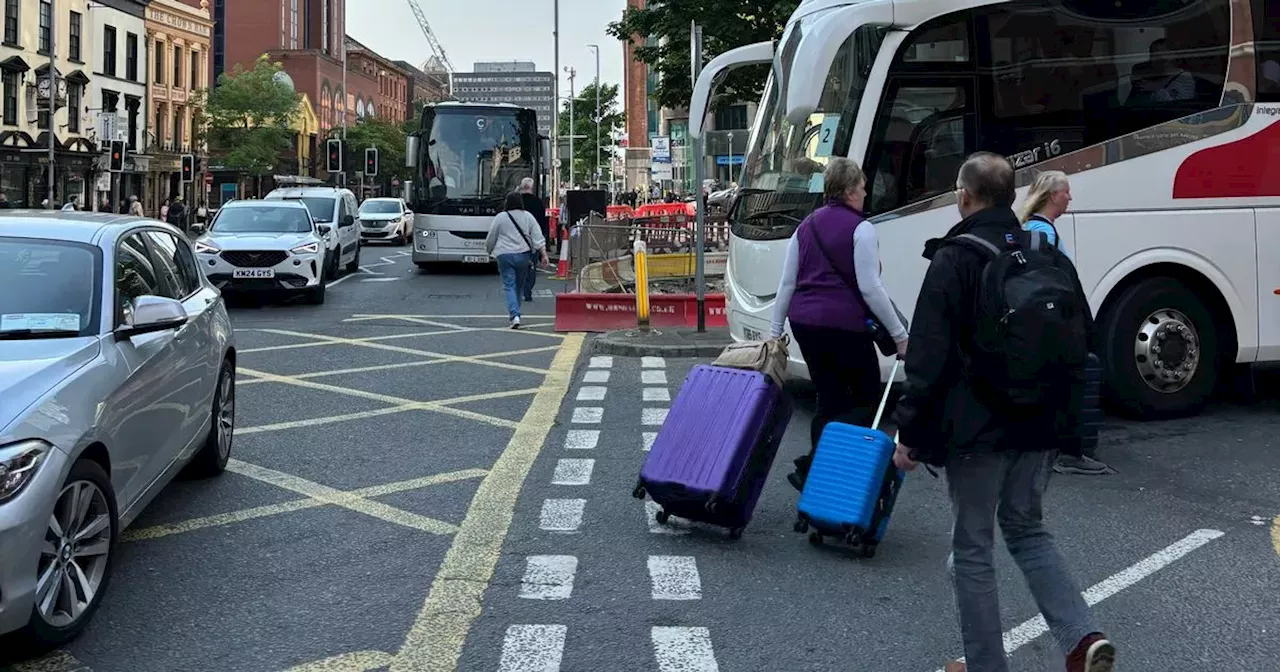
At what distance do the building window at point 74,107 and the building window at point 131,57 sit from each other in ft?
19.6

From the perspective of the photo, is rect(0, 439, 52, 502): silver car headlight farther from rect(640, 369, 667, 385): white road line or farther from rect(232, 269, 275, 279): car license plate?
rect(232, 269, 275, 279): car license plate

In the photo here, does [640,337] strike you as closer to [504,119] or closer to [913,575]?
[913,575]

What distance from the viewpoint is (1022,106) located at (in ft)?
29.7

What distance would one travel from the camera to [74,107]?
177 feet

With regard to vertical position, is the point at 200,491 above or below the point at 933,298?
below

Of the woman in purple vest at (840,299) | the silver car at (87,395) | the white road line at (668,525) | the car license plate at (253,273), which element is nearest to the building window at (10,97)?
the car license plate at (253,273)

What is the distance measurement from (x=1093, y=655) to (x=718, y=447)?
2259 millimetres

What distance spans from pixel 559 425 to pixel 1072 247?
388cm

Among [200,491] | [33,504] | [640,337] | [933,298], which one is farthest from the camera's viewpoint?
[640,337]

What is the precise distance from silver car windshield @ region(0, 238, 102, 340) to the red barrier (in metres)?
9.86

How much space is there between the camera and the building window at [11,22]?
46.8 meters

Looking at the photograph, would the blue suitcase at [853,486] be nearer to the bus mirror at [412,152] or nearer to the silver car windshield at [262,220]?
the silver car windshield at [262,220]

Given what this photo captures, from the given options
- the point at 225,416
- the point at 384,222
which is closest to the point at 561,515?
the point at 225,416

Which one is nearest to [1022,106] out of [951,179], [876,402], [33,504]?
[951,179]
